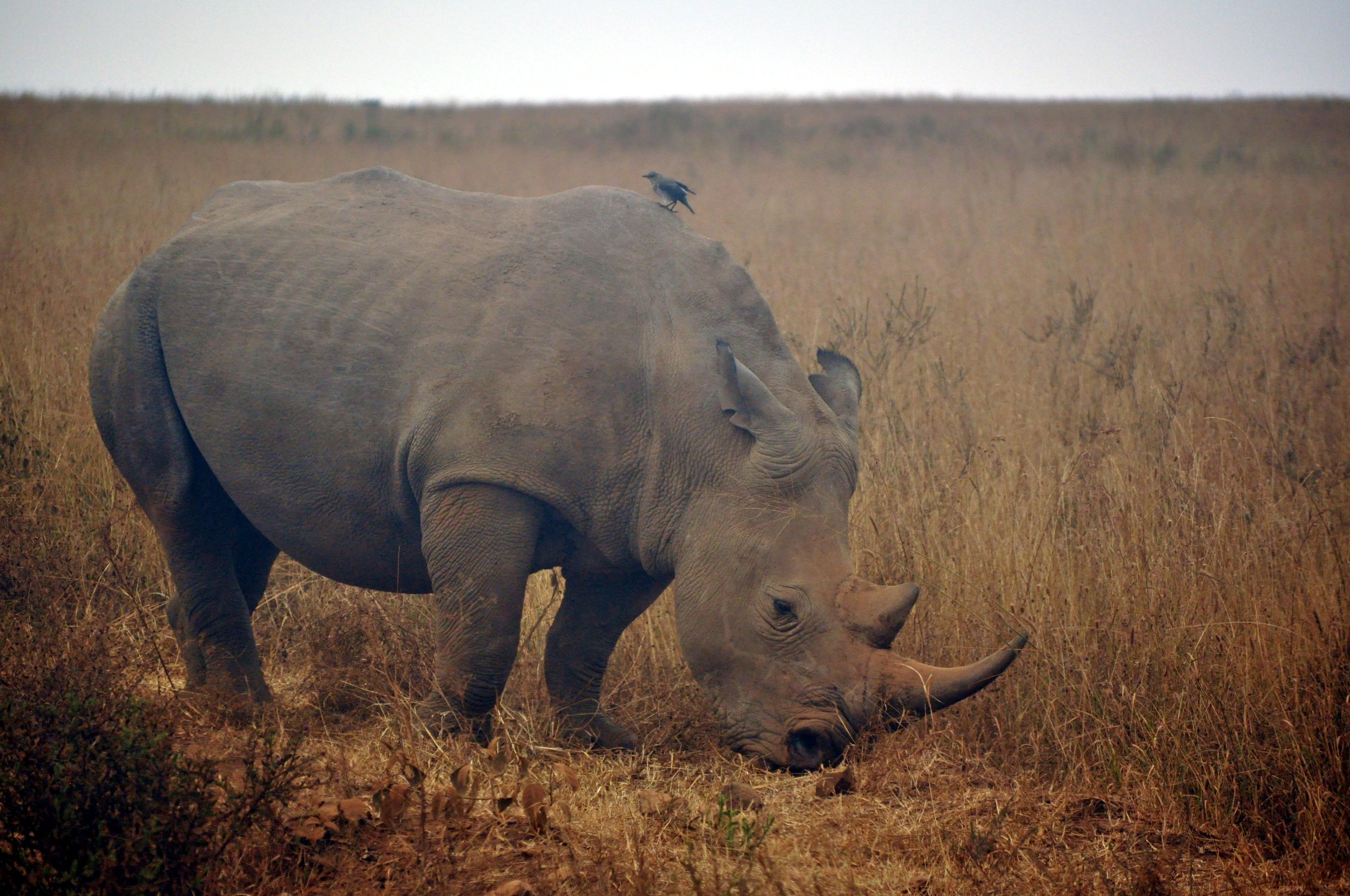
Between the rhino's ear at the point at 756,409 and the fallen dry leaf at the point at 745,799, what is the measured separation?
3.49 feet

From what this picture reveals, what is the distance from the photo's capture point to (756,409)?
348 cm

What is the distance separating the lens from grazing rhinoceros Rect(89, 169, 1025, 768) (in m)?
3.41

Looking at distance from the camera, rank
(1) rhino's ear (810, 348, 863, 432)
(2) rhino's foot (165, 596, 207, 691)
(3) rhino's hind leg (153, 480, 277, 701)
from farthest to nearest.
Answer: (2) rhino's foot (165, 596, 207, 691) < (3) rhino's hind leg (153, 480, 277, 701) < (1) rhino's ear (810, 348, 863, 432)

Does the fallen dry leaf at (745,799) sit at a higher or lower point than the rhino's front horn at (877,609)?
lower

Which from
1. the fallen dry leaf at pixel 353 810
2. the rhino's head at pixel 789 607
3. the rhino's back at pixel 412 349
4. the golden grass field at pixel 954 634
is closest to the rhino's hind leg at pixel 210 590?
the golden grass field at pixel 954 634

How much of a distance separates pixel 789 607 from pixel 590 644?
1108 mm

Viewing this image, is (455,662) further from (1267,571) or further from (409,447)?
(1267,571)

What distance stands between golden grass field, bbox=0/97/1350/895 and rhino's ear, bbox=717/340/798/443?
1.01 metres

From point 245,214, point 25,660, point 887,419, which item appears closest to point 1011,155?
point 887,419

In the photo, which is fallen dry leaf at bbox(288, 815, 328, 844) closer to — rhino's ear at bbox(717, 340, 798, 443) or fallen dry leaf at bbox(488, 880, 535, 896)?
fallen dry leaf at bbox(488, 880, 535, 896)

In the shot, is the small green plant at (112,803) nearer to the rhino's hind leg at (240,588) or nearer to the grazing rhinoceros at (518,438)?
the grazing rhinoceros at (518,438)

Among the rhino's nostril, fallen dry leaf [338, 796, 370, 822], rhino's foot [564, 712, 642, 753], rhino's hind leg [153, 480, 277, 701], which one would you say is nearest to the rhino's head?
the rhino's nostril

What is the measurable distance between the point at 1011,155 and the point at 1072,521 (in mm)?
16679

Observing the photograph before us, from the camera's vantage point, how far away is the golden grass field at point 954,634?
9.82 ft
